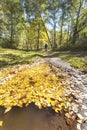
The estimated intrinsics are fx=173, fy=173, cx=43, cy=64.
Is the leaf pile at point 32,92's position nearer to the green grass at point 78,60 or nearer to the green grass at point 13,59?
the green grass at point 78,60

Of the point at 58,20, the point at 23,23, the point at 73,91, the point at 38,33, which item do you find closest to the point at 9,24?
the point at 23,23

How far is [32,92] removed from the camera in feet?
20.6

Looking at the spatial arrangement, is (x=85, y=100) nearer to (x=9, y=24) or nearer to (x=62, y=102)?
(x=62, y=102)

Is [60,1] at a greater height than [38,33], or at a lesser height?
greater

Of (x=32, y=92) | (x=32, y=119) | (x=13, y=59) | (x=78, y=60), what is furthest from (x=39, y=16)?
(x=32, y=119)

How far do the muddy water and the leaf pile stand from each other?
23cm

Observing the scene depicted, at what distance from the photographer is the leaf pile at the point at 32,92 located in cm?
541

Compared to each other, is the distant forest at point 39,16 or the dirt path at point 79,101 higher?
the distant forest at point 39,16

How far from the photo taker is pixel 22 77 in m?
8.44

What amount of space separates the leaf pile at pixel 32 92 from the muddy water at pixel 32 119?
0.23m

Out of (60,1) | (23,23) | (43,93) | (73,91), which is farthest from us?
(23,23)

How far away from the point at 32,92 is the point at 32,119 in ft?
5.73

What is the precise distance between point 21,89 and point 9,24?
32.9 metres

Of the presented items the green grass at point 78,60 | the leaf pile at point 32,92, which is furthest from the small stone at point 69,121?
the green grass at point 78,60
